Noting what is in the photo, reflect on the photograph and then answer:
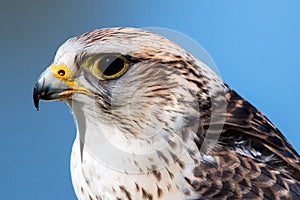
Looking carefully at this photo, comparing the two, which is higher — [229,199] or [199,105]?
[199,105]

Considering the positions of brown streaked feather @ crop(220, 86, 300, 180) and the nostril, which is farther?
brown streaked feather @ crop(220, 86, 300, 180)

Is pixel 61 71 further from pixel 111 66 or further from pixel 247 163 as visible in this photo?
pixel 247 163

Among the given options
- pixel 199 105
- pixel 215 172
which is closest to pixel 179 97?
pixel 199 105

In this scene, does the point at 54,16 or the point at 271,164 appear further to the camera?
the point at 54,16

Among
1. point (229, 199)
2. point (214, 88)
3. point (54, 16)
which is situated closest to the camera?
point (229, 199)

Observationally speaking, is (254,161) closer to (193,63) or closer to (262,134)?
(262,134)

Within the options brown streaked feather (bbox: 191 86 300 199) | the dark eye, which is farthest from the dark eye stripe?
brown streaked feather (bbox: 191 86 300 199)

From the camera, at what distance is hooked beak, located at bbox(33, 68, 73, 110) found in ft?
3.52

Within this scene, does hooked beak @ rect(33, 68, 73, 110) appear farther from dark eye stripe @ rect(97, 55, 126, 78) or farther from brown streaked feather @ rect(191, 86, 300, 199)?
brown streaked feather @ rect(191, 86, 300, 199)

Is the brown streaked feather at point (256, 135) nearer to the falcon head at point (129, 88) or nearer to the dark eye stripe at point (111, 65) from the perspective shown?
the falcon head at point (129, 88)

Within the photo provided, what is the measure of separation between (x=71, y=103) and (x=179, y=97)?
8.7 inches

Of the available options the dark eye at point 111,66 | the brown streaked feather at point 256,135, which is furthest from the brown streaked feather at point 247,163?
the dark eye at point 111,66

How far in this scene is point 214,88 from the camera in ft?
3.92

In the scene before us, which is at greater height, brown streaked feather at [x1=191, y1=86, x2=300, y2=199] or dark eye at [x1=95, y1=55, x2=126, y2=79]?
dark eye at [x1=95, y1=55, x2=126, y2=79]
